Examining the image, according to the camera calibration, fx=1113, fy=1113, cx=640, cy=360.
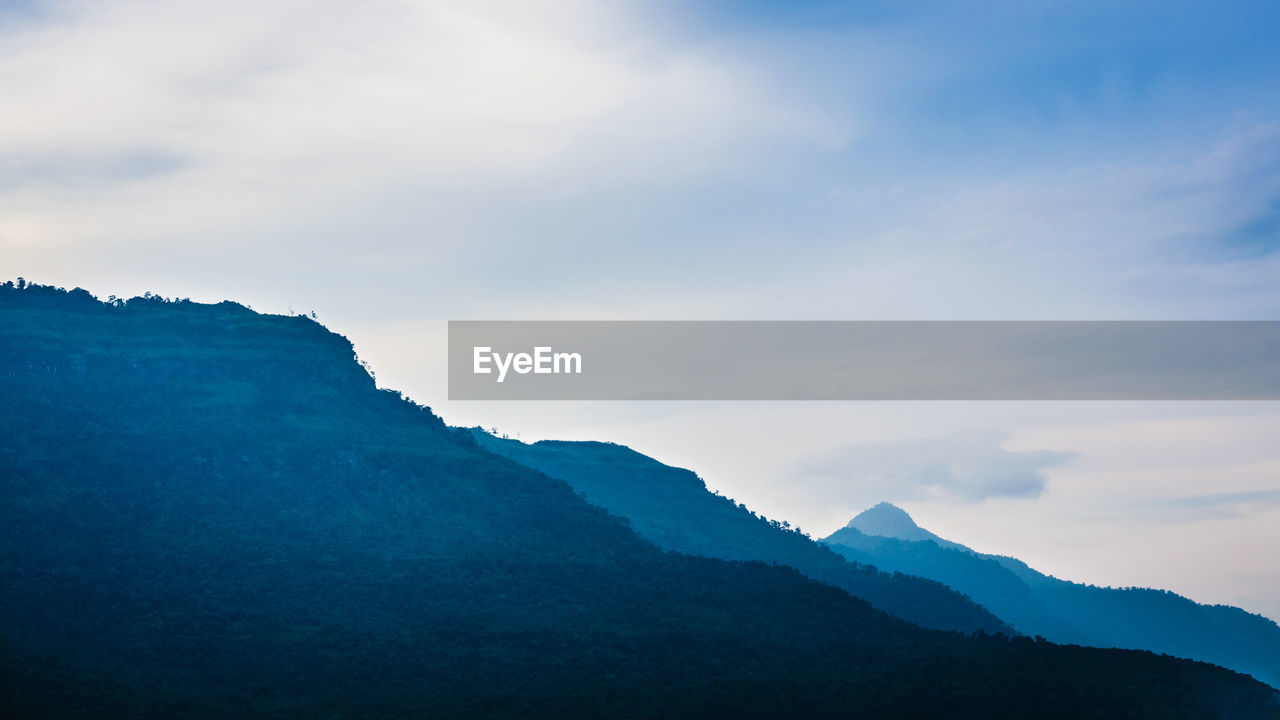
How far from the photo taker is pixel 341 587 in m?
99.8

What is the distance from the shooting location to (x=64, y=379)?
12175cm

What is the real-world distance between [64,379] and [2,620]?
148 ft

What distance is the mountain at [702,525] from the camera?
162m

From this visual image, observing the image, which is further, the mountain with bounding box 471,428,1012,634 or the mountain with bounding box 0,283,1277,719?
the mountain with bounding box 471,428,1012,634

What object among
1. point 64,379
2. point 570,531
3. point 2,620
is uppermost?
point 64,379

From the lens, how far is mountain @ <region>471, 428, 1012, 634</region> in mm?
162125

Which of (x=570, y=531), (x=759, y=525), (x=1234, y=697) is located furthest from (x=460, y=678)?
(x=759, y=525)

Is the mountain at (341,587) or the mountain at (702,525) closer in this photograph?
the mountain at (341,587)

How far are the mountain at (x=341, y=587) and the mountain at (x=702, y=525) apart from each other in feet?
98.4

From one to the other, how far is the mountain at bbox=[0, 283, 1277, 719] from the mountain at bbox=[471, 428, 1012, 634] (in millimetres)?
29985

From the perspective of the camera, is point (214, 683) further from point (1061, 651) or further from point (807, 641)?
point (1061, 651)

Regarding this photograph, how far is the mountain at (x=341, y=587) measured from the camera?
83.0m

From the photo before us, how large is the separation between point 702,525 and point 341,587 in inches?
3213

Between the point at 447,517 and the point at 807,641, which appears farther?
the point at 447,517
